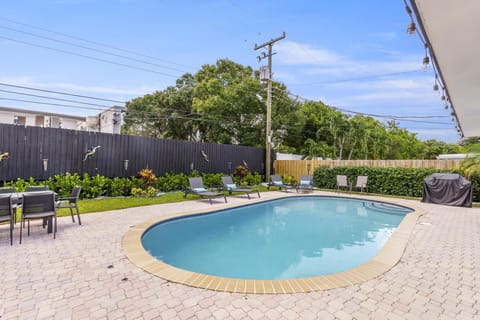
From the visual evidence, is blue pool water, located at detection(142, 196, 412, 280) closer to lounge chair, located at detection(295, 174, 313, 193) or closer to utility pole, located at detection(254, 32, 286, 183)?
lounge chair, located at detection(295, 174, 313, 193)

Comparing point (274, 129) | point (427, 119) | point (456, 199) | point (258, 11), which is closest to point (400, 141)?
point (427, 119)

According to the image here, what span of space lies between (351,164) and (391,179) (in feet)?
7.25

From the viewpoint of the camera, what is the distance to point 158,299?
260 cm

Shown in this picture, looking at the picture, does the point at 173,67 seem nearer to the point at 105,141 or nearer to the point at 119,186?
the point at 105,141

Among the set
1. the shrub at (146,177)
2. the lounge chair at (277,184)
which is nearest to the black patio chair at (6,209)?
the shrub at (146,177)

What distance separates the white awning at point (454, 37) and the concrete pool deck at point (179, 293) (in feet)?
9.56

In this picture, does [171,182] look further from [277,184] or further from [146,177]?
[277,184]

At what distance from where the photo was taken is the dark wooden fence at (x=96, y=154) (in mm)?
7605

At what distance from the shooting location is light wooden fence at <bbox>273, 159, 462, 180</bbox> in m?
10.7

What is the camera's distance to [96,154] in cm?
916

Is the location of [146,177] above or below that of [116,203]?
above

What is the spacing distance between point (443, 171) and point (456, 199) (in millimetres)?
1413

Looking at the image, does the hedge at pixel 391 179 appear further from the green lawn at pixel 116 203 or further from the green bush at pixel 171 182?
the green lawn at pixel 116 203

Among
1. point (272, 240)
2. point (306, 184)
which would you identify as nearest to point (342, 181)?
point (306, 184)
